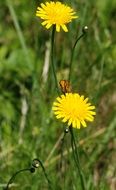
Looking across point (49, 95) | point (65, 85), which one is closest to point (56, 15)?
point (65, 85)

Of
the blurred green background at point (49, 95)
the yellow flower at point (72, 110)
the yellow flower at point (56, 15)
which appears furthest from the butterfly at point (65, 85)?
the blurred green background at point (49, 95)

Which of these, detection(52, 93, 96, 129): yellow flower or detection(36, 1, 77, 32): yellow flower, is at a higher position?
detection(36, 1, 77, 32): yellow flower

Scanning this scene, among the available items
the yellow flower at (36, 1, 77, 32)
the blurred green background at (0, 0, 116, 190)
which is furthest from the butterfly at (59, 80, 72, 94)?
the blurred green background at (0, 0, 116, 190)

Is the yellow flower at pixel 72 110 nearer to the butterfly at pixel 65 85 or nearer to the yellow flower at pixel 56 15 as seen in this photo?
the butterfly at pixel 65 85

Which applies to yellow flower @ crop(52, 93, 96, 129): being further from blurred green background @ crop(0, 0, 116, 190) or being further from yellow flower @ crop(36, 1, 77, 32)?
blurred green background @ crop(0, 0, 116, 190)

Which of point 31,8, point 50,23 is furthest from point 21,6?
point 50,23

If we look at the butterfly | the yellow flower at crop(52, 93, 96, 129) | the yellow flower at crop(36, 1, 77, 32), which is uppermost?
the yellow flower at crop(36, 1, 77, 32)
